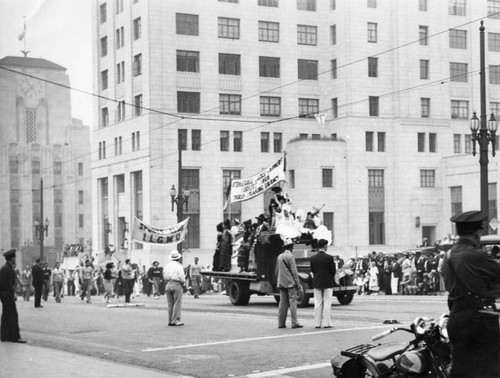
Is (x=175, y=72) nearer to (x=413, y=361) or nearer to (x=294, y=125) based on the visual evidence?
(x=294, y=125)

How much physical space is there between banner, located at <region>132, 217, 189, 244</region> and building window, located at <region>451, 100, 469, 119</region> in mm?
39541

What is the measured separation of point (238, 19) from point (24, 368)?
60.6 meters

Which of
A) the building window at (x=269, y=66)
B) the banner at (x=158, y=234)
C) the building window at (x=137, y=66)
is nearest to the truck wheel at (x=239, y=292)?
the banner at (x=158, y=234)

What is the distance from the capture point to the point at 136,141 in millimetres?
71625

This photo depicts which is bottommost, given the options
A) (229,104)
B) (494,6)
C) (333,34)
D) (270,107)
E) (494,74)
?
(270,107)

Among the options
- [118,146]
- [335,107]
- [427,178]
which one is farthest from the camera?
[118,146]

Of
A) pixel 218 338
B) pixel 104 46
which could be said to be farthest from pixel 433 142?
pixel 218 338

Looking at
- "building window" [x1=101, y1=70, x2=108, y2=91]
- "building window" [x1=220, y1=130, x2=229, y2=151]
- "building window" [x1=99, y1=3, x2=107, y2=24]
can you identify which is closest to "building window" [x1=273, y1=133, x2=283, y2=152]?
"building window" [x1=220, y1=130, x2=229, y2=151]

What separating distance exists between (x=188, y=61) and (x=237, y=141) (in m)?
7.11

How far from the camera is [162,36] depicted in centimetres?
6888

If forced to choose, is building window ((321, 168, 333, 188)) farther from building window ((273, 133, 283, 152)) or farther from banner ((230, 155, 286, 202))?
banner ((230, 155, 286, 202))

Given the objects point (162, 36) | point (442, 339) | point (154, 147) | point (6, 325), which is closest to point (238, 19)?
point (162, 36)

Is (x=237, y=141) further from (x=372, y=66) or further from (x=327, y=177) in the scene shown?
(x=372, y=66)

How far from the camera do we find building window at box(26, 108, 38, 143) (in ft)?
294
